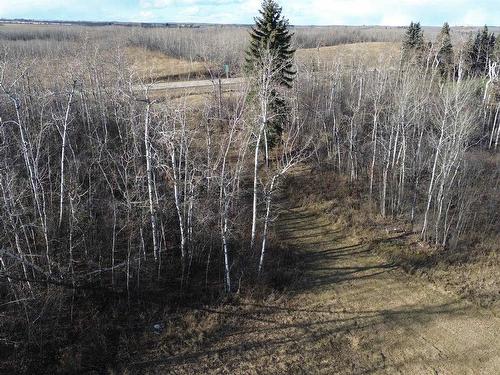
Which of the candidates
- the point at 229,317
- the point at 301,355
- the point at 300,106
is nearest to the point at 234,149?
the point at 300,106

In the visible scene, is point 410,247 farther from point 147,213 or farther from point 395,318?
point 147,213

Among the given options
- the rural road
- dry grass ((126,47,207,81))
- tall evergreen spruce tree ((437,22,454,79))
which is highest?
tall evergreen spruce tree ((437,22,454,79))

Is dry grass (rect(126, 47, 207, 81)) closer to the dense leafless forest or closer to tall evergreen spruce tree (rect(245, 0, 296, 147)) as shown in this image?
the dense leafless forest

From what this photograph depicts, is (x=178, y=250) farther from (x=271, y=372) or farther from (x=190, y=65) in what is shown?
(x=190, y=65)

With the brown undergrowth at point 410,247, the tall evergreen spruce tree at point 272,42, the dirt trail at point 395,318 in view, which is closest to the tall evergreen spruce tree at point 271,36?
the tall evergreen spruce tree at point 272,42

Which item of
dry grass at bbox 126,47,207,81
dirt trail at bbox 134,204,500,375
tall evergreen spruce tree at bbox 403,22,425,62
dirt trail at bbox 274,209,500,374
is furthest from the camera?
dry grass at bbox 126,47,207,81

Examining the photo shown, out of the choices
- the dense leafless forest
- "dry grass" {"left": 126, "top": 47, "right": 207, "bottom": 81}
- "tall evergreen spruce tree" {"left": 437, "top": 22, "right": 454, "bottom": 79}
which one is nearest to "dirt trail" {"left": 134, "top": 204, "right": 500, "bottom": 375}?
the dense leafless forest
